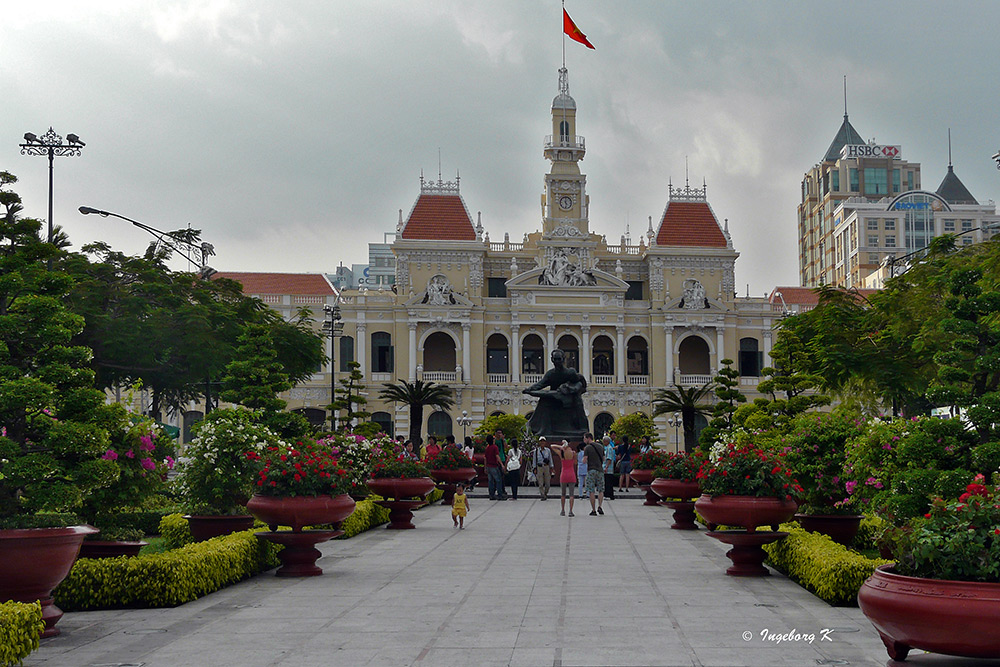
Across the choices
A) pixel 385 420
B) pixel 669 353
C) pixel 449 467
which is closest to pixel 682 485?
pixel 449 467

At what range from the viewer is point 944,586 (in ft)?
19.8

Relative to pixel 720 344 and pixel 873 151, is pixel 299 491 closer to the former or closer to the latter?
pixel 720 344

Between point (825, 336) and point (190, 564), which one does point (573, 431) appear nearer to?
point (825, 336)

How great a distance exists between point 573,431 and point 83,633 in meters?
23.7

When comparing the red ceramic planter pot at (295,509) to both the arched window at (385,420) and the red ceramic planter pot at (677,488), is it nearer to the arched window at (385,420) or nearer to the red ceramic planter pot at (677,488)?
the red ceramic planter pot at (677,488)

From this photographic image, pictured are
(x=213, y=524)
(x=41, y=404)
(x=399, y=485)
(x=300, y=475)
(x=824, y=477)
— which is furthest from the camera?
(x=399, y=485)

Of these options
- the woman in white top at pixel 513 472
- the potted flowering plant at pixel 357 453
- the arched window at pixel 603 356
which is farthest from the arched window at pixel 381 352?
the potted flowering plant at pixel 357 453

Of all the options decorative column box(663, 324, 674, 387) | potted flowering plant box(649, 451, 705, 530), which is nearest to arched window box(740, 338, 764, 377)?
decorative column box(663, 324, 674, 387)

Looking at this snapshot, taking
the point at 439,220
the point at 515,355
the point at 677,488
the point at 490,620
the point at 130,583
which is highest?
the point at 439,220

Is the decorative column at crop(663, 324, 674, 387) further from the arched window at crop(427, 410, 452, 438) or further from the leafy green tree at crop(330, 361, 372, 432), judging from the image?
the leafy green tree at crop(330, 361, 372, 432)

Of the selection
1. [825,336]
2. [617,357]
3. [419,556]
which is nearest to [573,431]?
[825,336]

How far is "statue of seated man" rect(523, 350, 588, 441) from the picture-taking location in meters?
31.5

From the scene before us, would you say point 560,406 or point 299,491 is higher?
point 560,406

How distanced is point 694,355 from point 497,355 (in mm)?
12197
